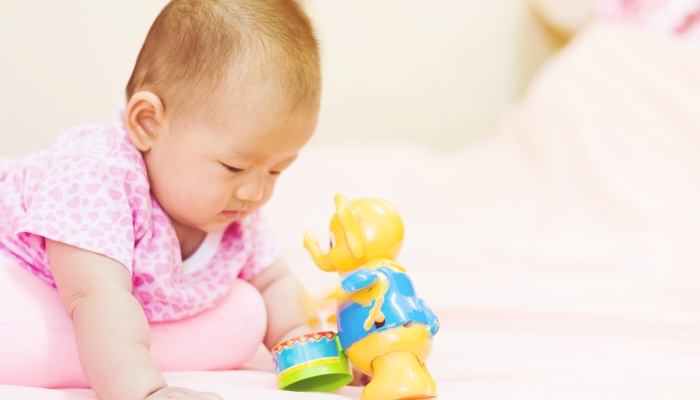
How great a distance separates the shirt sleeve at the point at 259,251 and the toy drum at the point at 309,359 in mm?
274

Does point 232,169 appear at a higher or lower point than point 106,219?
higher

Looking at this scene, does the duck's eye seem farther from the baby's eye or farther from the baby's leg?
the baby's leg

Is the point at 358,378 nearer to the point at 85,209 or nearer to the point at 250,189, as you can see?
the point at 250,189

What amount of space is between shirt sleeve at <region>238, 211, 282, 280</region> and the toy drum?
0.27m

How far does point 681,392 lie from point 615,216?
0.90 m

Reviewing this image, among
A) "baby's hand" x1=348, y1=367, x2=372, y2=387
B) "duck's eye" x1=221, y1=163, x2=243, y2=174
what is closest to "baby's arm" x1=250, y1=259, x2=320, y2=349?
"baby's hand" x1=348, y1=367, x2=372, y2=387

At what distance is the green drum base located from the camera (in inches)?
29.3

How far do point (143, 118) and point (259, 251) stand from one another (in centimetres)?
29

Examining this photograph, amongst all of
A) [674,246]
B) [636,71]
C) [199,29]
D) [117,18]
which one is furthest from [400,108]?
[199,29]

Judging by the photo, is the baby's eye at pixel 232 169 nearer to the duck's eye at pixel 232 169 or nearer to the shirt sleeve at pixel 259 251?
the duck's eye at pixel 232 169

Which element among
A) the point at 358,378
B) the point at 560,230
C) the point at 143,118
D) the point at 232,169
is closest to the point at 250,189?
the point at 232,169

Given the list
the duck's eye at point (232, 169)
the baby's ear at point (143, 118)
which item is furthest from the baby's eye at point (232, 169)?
the baby's ear at point (143, 118)

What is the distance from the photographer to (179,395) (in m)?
0.62

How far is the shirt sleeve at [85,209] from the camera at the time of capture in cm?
76
